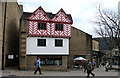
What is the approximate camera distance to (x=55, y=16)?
974 inches

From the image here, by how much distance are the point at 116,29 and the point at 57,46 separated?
1062 centimetres

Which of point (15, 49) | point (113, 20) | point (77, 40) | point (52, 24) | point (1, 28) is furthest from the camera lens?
point (77, 40)

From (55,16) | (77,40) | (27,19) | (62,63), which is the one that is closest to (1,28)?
(27,19)

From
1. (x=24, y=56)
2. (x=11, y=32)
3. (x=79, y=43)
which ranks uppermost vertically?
(x=11, y=32)

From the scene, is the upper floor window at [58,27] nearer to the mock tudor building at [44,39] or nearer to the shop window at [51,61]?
the mock tudor building at [44,39]

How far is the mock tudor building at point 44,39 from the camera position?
23.1m

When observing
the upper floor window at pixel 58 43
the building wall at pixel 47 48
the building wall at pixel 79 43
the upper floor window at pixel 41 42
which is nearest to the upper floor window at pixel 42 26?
the building wall at pixel 47 48

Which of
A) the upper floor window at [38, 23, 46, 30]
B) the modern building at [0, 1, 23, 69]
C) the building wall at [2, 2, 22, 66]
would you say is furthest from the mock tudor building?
the building wall at [2, 2, 22, 66]

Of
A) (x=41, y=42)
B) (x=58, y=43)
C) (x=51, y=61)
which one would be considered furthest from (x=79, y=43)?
(x=41, y=42)

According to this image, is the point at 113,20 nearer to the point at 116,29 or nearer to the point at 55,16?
the point at 116,29

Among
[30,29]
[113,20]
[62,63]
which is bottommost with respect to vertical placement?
[62,63]

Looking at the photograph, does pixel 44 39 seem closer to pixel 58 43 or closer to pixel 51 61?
pixel 58 43

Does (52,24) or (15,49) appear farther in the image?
(15,49)

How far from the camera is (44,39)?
943 inches
